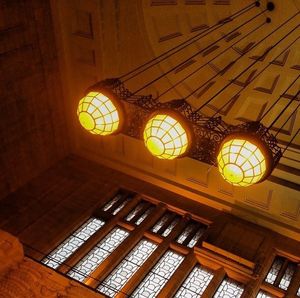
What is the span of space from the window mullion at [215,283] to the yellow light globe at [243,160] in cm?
276

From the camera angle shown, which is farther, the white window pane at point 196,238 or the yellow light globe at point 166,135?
the white window pane at point 196,238

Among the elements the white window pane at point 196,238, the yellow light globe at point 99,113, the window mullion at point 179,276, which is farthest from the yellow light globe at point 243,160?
the white window pane at point 196,238

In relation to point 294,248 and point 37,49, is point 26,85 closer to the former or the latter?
point 37,49

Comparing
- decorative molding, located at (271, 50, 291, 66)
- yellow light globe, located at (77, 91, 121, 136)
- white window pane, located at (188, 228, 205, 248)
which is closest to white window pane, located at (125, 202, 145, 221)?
white window pane, located at (188, 228, 205, 248)

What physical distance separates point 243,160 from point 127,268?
3.38 m

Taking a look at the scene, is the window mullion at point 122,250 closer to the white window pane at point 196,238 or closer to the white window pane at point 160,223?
the white window pane at point 160,223

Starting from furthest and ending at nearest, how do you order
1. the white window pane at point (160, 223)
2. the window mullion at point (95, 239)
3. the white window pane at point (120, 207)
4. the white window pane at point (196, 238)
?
the white window pane at point (120, 207) → the white window pane at point (160, 223) → the white window pane at point (196, 238) → the window mullion at point (95, 239)

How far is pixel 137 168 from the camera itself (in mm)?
8016

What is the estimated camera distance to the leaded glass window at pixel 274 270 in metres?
6.38

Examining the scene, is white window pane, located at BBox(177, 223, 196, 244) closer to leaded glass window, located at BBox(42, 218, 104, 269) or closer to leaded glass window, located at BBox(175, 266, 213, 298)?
leaded glass window, located at BBox(175, 266, 213, 298)

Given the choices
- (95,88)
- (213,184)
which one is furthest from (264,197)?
(95,88)

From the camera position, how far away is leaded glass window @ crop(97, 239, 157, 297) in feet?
19.9

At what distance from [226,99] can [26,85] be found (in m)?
3.05

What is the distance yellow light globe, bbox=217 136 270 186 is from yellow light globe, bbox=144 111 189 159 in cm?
35
